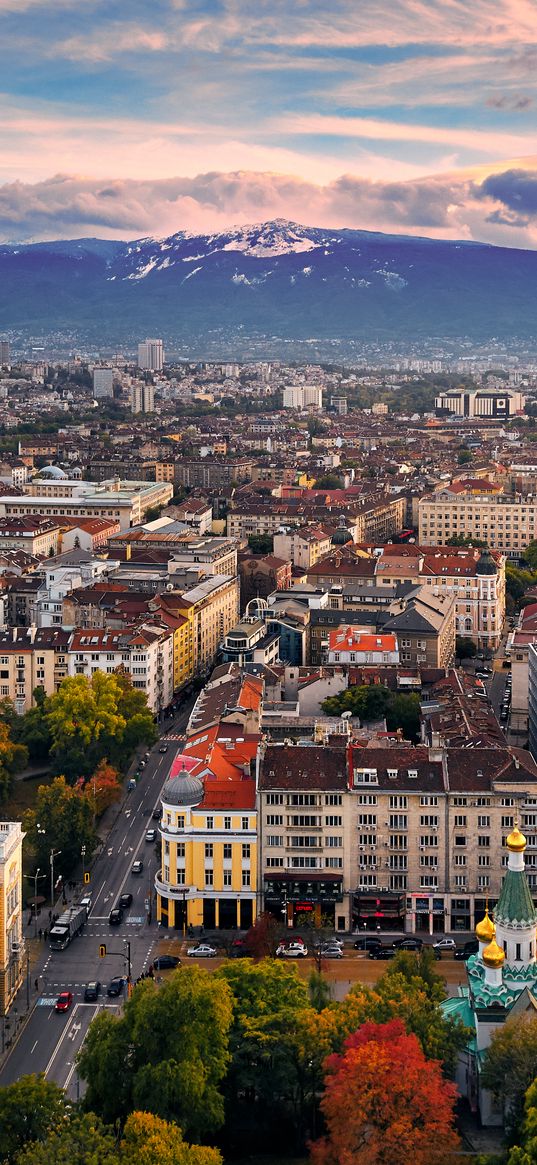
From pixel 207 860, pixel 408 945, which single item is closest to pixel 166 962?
pixel 207 860

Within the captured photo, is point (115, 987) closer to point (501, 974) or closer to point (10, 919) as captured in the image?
point (10, 919)

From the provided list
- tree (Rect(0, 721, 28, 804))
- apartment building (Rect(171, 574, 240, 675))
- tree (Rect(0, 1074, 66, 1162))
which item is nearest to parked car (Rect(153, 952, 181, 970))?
tree (Rect(0, 1074, 66, 1162))

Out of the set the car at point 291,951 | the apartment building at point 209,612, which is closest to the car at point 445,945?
the car at point 291,951

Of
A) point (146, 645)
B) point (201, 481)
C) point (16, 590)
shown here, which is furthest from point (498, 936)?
point (201, 481)

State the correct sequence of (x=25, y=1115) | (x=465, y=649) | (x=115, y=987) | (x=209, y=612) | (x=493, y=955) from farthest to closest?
(x=465, y=649) → (x=209, y=612) → (x=115, y=987) → (x=493, y=955) → (x=25, y=1115)

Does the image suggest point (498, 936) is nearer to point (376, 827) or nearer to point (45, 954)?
point (376, 827)

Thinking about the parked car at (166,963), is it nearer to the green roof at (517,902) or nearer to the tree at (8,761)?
the green roof at (517,902)

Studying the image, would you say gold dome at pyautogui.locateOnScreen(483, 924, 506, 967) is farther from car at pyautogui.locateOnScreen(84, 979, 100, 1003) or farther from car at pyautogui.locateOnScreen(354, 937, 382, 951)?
car at pyautogui.locateOnScreen(84, 979, 100, 1003)
